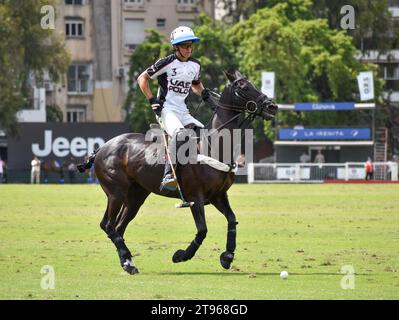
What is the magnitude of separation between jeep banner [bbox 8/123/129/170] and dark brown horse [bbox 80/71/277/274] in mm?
52351

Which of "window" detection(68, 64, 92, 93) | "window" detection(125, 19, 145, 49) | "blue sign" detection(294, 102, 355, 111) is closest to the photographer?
"blue sign" detection(294, 102, 355, 111)

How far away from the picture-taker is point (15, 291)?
13961 mm

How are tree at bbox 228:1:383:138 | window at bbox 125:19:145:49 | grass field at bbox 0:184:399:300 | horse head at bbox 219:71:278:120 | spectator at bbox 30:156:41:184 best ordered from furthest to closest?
window at bbox 125:19:145:49 < tree at bbox 228:1:383:138 < spectator at bbox 30:156:41:184 < horse head at bbox 219:71:278:120 < grass field at bbox 0:184:399:300

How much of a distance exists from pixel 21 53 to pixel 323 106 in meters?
18.7

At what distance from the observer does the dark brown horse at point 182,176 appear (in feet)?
54.3

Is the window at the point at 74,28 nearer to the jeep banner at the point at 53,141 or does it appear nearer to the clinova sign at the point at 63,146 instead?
the jeep banner at the point at 53,141

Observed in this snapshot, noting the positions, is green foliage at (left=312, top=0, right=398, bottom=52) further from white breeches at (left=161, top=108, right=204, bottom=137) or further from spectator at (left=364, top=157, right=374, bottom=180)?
white breeches at (left=161, top=108, right=204, bottom=137)

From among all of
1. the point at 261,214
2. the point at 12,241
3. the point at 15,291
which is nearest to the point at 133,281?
the point at 15,291

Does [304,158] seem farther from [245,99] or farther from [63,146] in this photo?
[245,99]

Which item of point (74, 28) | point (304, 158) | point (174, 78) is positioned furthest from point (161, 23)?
point (174, 78)

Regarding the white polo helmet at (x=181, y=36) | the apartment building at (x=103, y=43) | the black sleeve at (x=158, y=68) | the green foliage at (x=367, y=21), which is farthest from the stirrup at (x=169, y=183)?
the apartment building at (x=103, y=43)

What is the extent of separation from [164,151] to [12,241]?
6037 millimetres

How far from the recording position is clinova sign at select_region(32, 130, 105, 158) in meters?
70.2

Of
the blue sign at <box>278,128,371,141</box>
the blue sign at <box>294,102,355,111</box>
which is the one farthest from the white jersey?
the blue sign at <box>294,102,355,111</box>
